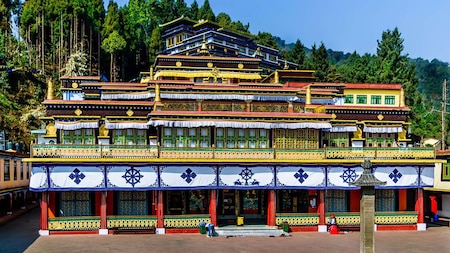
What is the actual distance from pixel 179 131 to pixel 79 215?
23.4 ft

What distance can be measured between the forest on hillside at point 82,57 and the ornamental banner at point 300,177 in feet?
116

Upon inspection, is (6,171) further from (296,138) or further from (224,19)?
(224,19)

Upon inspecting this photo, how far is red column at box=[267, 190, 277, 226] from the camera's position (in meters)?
30.4

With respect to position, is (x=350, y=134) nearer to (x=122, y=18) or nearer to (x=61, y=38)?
(x=61, y=38)

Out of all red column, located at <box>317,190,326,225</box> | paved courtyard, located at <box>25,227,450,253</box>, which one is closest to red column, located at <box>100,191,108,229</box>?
paved courtyard, located at <box>25,227,450,253</box>

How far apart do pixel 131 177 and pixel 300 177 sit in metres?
9.27

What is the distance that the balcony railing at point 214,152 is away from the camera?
94.8ft

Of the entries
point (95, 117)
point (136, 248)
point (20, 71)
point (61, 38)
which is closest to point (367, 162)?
point (136, 248)

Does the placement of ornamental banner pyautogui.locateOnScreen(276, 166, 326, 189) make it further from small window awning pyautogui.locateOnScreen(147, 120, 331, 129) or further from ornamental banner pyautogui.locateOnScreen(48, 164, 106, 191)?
ornamental banner pyautogui.locateOnScreen(48, 164, 106, 191)

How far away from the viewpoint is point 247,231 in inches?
1162

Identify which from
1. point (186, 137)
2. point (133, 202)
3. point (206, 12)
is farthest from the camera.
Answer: point (206, 12)

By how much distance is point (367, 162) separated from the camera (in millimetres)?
18984

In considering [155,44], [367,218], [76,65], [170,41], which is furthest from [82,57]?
[367,218]

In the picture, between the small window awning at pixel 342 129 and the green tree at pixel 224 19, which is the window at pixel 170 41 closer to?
the green tree at pixel 224 19
